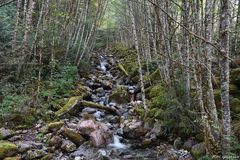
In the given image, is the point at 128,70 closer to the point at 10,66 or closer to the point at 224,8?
the point at 10,66

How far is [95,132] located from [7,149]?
7.93 feet

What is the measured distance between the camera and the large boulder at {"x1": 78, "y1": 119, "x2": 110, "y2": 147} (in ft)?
26.3

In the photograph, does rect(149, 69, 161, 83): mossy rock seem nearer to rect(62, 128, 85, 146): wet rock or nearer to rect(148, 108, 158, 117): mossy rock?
rect(148, 108, 158, 117): mossy rock

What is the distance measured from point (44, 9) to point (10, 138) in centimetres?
609

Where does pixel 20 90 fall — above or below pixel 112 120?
above

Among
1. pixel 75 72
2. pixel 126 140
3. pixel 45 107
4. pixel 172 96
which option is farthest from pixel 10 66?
pixel 172 96

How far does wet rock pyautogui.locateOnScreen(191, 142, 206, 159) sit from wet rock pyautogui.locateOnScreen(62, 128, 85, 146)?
2966 millimetres

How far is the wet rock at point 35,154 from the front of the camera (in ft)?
21.7

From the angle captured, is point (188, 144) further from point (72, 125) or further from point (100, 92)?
point (100, 92)

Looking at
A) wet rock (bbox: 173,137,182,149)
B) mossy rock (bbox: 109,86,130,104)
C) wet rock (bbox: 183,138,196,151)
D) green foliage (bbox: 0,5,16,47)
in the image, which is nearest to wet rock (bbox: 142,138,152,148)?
wet rock (bbox: 173,137,182,149)

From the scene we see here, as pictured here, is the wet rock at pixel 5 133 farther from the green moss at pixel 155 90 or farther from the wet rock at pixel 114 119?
the green moss at pixel 155 90

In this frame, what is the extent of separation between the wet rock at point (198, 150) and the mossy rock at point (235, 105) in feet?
4.09

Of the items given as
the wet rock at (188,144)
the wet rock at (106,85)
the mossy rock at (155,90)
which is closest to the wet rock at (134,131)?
the wet rock at (188,144)

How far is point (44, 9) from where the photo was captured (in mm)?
11680
